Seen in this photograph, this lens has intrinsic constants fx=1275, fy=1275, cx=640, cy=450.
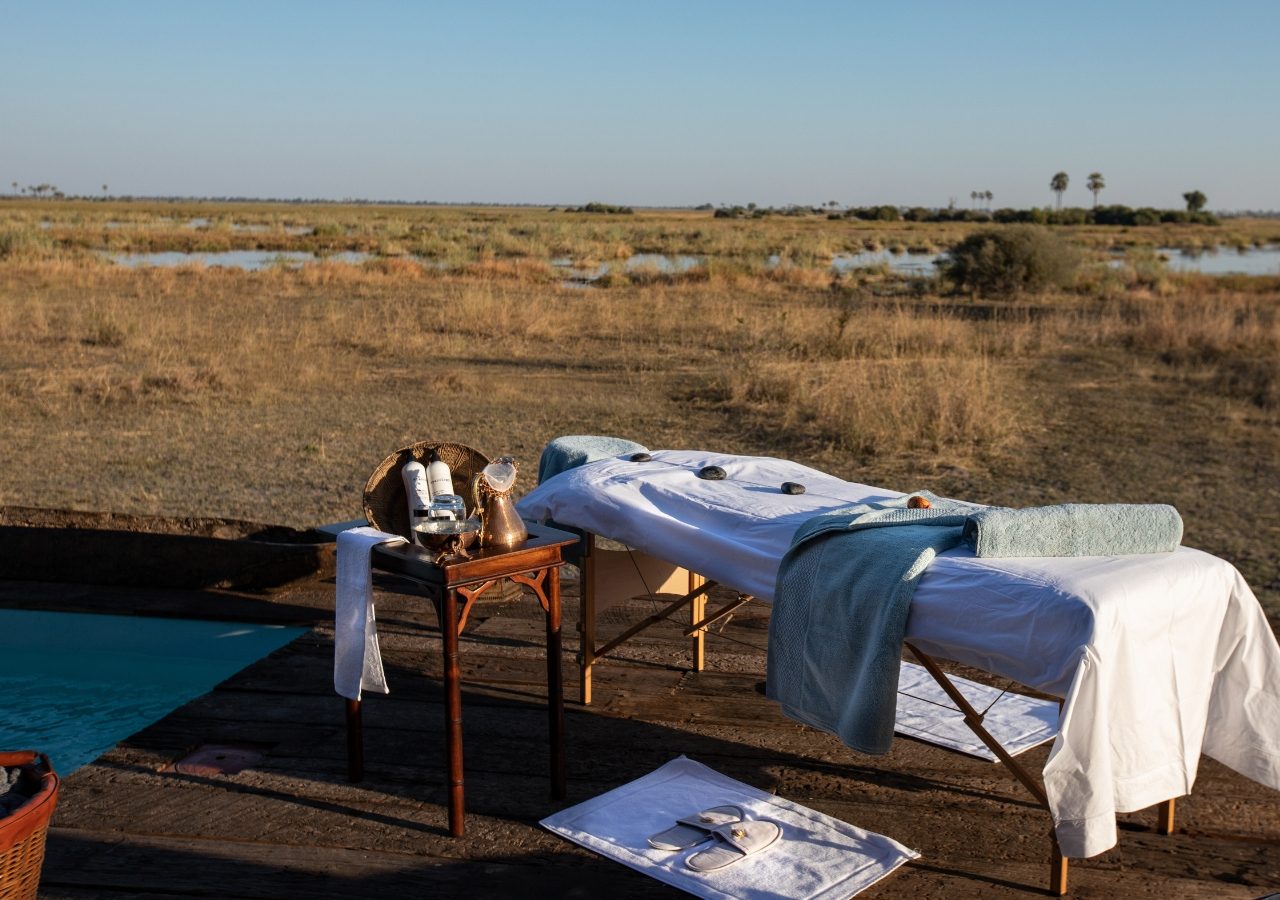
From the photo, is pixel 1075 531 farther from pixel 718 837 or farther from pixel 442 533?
pixel 442 533

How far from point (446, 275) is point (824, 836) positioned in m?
22.4

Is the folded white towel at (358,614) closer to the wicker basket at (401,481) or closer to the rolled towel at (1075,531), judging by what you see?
the wicker basket at (401,481)

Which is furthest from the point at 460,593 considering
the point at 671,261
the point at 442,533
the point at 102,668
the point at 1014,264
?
the point at 671,261

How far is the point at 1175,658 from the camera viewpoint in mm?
2680

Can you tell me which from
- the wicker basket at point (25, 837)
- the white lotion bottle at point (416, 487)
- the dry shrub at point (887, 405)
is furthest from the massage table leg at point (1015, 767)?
the dry shrub at point (887, 405)

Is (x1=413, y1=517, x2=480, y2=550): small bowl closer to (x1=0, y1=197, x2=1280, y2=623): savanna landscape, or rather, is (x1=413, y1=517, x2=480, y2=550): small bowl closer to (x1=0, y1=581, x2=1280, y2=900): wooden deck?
(x1=0, y1=581, x2=1280, y2=900): wooden deck

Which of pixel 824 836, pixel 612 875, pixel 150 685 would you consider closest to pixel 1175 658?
pixel 824 836

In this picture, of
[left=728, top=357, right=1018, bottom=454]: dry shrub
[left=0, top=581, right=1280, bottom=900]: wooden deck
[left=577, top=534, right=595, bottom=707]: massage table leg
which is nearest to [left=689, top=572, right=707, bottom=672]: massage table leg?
[left=0, top=581, right=1280, bottom=900]: wooden deck

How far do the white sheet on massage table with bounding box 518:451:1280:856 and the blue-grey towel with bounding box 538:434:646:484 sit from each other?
0.95 meters

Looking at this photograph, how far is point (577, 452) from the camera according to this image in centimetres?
409

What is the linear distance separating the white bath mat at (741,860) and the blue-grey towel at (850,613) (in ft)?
0.93

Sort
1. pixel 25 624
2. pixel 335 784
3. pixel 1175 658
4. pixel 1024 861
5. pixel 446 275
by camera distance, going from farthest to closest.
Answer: pixel 446 275
pixel 25 624
pixel 335 784
pixel 1024 861
pixel 1175 658

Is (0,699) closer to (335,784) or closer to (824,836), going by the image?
(335,784)

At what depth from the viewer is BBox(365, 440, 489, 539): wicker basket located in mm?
3371
